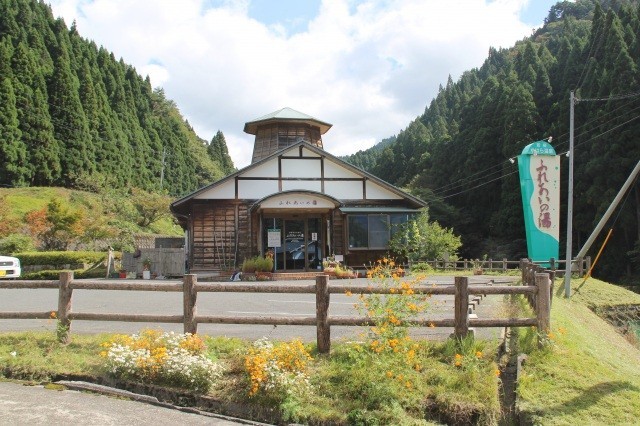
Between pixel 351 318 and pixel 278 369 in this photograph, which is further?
pixel 351 318

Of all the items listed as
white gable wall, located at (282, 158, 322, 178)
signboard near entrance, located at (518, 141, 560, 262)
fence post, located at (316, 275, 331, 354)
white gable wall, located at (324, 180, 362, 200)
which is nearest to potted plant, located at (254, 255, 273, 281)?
white gable wall, located at (282, 158, 322, 178)

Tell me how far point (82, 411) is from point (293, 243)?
18730mm

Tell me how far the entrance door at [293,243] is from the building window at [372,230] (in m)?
1.69

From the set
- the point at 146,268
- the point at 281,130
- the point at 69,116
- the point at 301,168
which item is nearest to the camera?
the point at 146,268

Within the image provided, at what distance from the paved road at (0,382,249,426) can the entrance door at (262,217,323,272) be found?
58.9 ft

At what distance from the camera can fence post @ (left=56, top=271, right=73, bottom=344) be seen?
8133 millimetres

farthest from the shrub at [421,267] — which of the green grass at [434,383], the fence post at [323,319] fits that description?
the fence post at [323,319]

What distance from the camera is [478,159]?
50.1 m

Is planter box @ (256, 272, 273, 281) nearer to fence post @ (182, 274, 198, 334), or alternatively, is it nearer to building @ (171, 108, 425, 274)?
building @ (171, 108, 425, 274)

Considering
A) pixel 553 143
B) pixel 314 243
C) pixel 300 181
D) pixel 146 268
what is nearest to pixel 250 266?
pixel 314 243

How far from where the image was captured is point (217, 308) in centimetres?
1217

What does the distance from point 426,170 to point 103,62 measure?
120 feet

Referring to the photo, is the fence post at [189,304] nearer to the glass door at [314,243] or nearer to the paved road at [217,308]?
the paved road at [217,308]

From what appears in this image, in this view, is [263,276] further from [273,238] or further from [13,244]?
[13,244]
